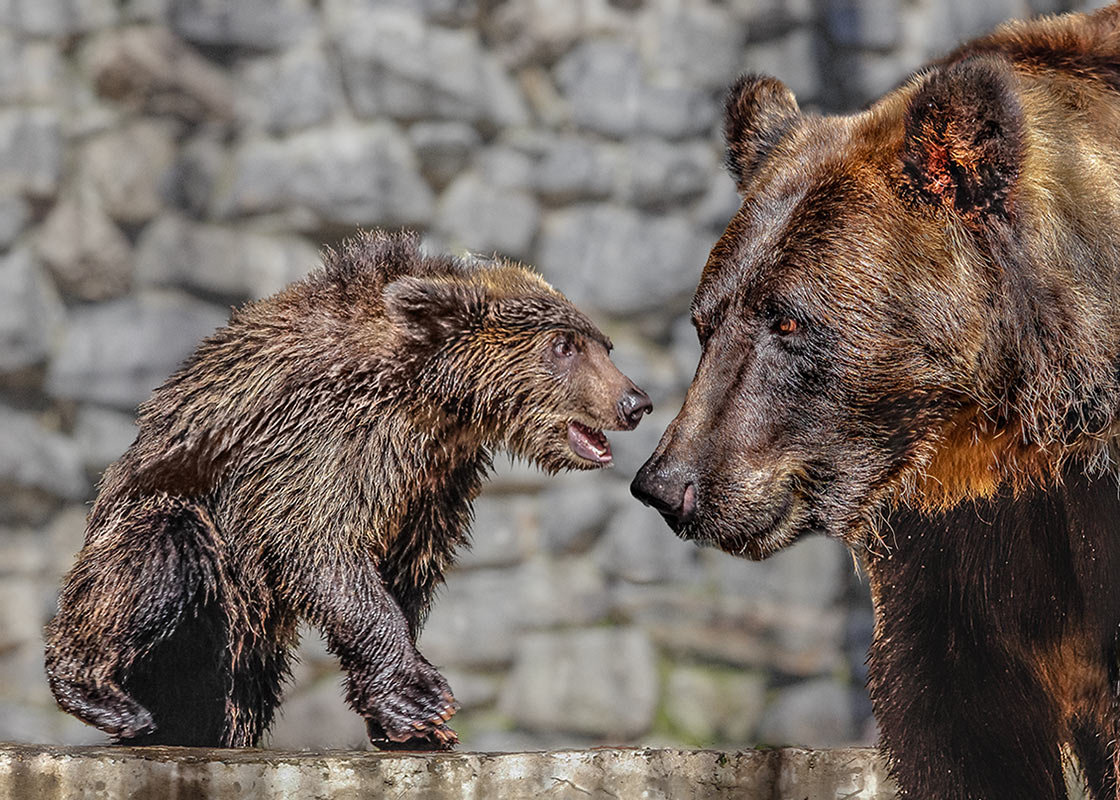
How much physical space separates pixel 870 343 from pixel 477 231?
7.06 ft

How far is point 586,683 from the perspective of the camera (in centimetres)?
496

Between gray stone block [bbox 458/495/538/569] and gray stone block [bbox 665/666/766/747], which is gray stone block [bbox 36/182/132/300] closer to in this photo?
gray stone block [bbox 458/495/538/569]

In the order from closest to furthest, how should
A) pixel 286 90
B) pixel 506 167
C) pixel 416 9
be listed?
pixel 286 90
pixel 416 9
pixel 506 167

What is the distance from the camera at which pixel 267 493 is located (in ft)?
10.5

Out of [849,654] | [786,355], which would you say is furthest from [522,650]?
[786,355]

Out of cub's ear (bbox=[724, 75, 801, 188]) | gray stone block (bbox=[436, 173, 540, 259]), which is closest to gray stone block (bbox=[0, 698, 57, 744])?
gray stone block (bbox=[436, 173, 540, 259])

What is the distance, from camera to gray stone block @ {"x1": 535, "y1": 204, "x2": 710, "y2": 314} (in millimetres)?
4812

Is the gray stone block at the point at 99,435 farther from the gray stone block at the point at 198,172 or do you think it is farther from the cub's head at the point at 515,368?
the cub's head at the point at 515,368

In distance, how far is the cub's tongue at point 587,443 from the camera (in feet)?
10.8

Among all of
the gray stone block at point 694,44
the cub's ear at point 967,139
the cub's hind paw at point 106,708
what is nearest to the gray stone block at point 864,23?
the gray stone block at point 694,44

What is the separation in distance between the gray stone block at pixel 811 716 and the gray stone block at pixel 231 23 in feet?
9.85

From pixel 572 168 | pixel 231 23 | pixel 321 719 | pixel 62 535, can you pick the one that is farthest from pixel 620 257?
pixel 62 535

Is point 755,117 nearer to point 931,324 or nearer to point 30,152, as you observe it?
point 931,324

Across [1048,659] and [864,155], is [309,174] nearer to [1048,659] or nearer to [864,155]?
[864,155]
